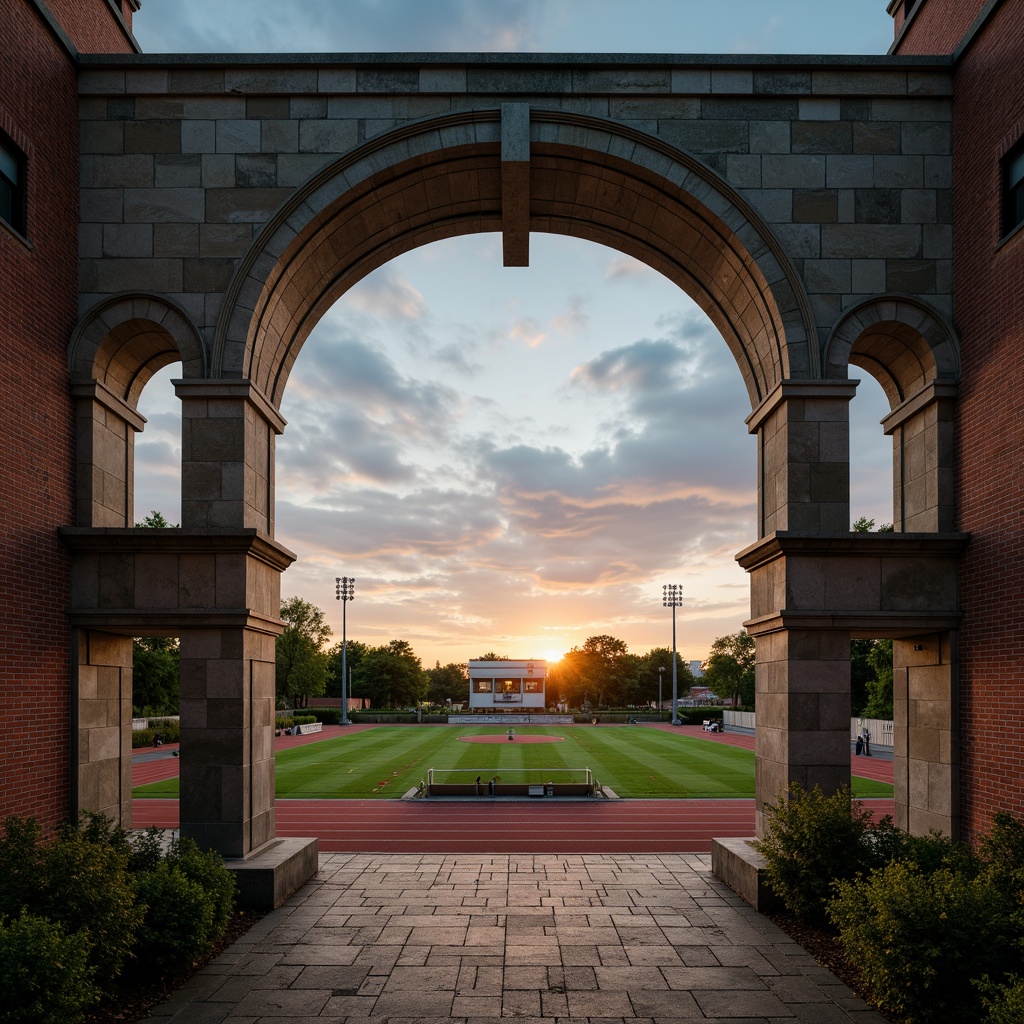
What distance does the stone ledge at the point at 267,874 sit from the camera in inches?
445

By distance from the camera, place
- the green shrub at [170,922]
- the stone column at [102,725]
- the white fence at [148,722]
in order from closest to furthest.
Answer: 1. the green shrub at [170,922]
2. the stone column at [102,725]
3. the white fence at [148,722]

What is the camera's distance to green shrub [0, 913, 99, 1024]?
6434 mm

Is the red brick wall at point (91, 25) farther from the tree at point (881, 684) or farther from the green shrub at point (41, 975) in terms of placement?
the tree at point (881, 684)

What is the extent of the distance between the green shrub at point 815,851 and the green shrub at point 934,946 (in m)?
2.24

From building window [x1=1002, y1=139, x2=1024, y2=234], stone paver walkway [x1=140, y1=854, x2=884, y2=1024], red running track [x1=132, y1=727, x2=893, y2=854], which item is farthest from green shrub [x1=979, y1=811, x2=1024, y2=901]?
red running track [x1=132, y1=727, x2=893, y2=854]

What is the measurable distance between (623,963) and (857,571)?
6.14 meters

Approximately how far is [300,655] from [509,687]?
2254cm

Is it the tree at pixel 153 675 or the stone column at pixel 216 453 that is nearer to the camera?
the stone column at pixel 216 453

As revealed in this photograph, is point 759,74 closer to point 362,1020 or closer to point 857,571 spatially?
point 857,571

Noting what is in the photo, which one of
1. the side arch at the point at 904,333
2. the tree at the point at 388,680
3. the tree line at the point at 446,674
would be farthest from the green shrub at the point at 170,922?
the tree at the point at 388,680

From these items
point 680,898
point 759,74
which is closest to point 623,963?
point 680,898

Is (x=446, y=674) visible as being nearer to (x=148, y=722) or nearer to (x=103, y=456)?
(x=148, y=722)

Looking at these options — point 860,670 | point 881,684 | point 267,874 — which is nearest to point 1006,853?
point 267,874

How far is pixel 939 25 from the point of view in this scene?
14.1m
